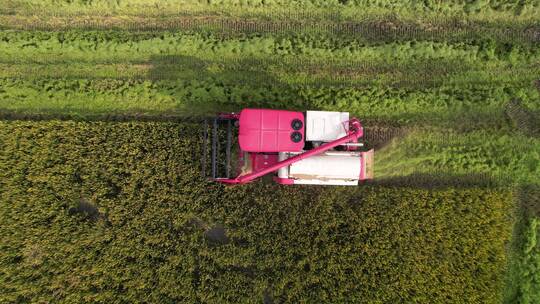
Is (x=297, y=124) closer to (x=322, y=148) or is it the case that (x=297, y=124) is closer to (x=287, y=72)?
(x=322, y=148)

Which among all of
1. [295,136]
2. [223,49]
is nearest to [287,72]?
[223,49]

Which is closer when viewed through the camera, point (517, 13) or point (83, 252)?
point (83, 252)

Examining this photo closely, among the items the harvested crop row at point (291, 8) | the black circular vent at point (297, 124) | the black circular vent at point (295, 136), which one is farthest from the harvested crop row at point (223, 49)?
the black circular vent at point (295, 136)

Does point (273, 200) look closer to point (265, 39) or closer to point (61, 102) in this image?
point (265, 39)

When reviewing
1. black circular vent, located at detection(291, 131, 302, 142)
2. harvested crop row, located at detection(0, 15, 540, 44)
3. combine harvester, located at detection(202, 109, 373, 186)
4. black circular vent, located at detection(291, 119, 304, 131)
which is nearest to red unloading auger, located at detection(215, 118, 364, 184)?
combine harvester, located at detection(202, 109, 373, 186)

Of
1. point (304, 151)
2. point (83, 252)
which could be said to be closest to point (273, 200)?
point (304, 151)

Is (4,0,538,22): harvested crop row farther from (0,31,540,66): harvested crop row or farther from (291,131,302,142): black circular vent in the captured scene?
(291,131,302,142): black circular vent

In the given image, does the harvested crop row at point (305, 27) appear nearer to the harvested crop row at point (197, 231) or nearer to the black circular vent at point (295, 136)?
the harvested crop row at point (197, 231)
